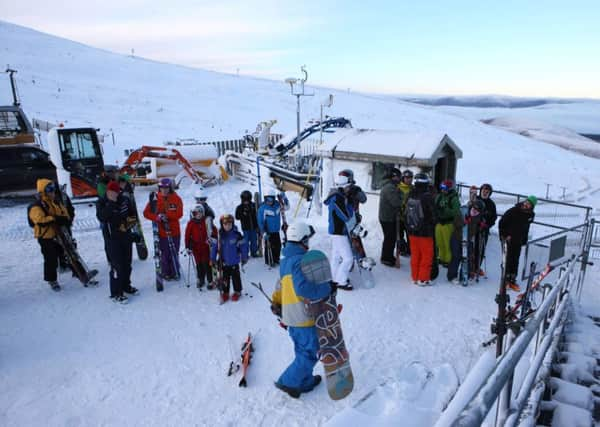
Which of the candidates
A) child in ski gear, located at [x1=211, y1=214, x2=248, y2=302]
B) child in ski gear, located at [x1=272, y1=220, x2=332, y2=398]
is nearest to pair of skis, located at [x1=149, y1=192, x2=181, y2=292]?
child in ski gear, located at [x1=211, y1=214, x2=248, y2=302]

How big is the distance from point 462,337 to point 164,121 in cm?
3317

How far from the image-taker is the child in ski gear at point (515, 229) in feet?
21.1

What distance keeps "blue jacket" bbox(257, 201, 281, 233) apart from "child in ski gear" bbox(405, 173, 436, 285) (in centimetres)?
213

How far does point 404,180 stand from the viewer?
742cm

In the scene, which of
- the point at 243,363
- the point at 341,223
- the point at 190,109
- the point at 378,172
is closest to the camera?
the point at 243,363

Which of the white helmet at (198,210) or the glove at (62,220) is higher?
the white helmet at (198,210)

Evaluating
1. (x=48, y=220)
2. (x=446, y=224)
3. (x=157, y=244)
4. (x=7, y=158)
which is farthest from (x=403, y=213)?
(x=7, y=158)

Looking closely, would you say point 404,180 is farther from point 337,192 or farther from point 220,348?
point 220,348

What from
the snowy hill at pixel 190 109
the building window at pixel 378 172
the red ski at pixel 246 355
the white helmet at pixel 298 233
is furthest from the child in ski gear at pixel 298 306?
the snowy hill at pixel 190 109

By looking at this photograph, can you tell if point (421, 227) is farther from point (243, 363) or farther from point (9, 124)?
point (9, 124)

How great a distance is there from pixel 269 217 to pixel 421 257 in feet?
8.27

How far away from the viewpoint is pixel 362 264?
22.3 feet

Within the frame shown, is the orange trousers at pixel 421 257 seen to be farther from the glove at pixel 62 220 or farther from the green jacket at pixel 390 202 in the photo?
the glove at pixel 62 220

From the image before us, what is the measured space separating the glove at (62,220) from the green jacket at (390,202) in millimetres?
4928
